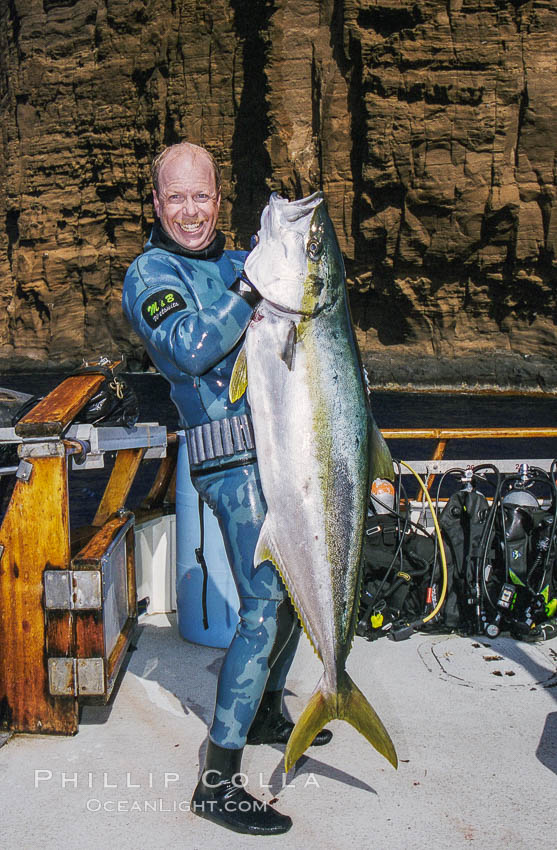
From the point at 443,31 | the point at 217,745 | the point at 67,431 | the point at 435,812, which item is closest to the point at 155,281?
the point at 67,431

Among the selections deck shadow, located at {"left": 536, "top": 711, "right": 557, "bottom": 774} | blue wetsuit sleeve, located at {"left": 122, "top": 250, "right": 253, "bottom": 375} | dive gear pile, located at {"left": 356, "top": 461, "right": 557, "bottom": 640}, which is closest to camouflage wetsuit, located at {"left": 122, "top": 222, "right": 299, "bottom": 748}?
blue wetsuit sleeve, located at {"left": 122, "top": 250, "right": 253, "bottom": 375}

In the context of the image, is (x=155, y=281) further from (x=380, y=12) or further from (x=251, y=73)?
(x=251, y=73)

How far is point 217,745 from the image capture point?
8.64 feet

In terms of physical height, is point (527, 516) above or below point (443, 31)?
below

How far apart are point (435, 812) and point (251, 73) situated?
186ft

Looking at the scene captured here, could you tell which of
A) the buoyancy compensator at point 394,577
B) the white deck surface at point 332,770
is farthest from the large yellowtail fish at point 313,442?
the buoyancy compensator at point 394,577

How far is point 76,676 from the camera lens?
310 centimetres

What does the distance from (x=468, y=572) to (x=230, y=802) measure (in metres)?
2.52

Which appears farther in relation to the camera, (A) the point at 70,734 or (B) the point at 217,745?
(A) the point at 70,734

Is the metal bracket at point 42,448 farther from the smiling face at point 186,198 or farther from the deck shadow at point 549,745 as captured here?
the deck shadow at point 549,745

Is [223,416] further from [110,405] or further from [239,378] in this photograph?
[110,405]

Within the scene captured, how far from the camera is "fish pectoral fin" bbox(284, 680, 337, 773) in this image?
242 cm

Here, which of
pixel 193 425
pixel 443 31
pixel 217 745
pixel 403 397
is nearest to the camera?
pixel 217 745

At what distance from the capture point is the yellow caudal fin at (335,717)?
243 centimetres
